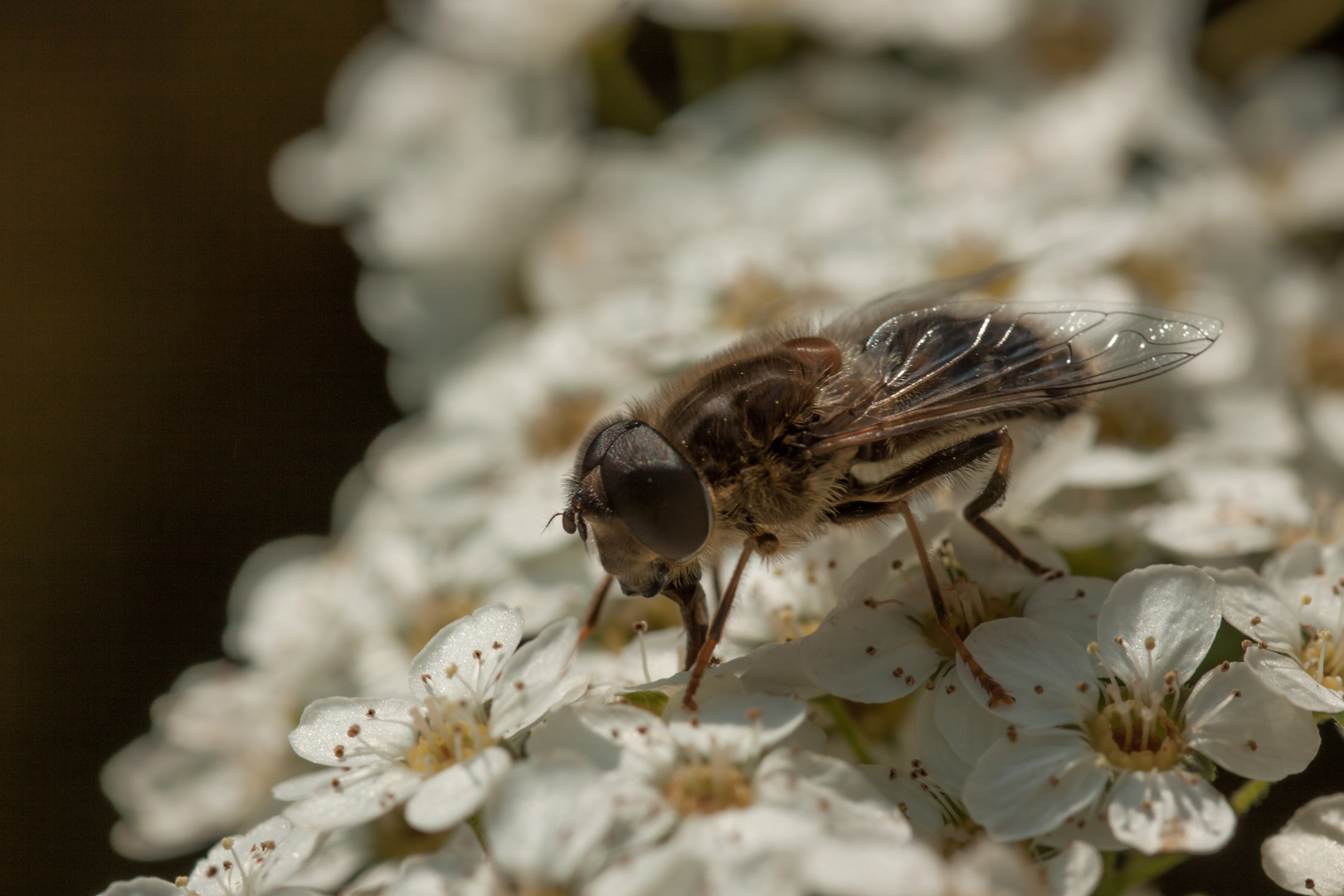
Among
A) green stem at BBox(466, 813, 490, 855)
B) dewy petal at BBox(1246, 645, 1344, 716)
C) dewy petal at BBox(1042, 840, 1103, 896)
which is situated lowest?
dewy petal at BBox(1042, 840, 1103, 896)

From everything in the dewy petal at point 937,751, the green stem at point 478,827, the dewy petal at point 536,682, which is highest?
the dewy petal at point 536,682

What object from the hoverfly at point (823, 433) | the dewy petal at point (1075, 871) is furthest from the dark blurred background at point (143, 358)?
the dewy petal at point (1075, 871)

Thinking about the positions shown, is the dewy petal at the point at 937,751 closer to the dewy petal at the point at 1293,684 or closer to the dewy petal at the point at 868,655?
the dewy petal at the point at 868,655

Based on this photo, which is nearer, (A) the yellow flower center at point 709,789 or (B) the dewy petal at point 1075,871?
(B) the dewy petal at point 1075,871

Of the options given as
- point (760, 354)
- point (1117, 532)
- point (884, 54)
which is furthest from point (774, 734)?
point (884, 54)

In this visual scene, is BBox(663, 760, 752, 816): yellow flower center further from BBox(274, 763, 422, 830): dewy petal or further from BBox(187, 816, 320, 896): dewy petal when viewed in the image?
BBox(187, 816, 320, 896): dewy petal

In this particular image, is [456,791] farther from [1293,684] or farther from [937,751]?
[1293,684]

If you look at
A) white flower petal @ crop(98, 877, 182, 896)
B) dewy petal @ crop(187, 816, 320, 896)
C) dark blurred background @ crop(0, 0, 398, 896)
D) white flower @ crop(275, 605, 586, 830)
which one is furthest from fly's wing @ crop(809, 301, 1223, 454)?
dark blurred background @ crop(0, 0, 398, 896)

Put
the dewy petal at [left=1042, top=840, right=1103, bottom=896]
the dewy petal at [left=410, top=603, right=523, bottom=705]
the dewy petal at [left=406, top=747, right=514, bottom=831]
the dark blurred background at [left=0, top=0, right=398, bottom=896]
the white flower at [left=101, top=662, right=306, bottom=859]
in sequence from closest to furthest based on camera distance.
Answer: the dewy petal at [left=1042, top=840, right=1103, bottom=896], the dewy petal at [left=406, top=747, right=514, bottom=831], the dewy petal at [left=410, top=603, right=523, bottom=705], the white flower at [left=101, top=662, right=306, bottom=859], the dark blurred background at [left=0, top=0, right=398, bottom=896]
